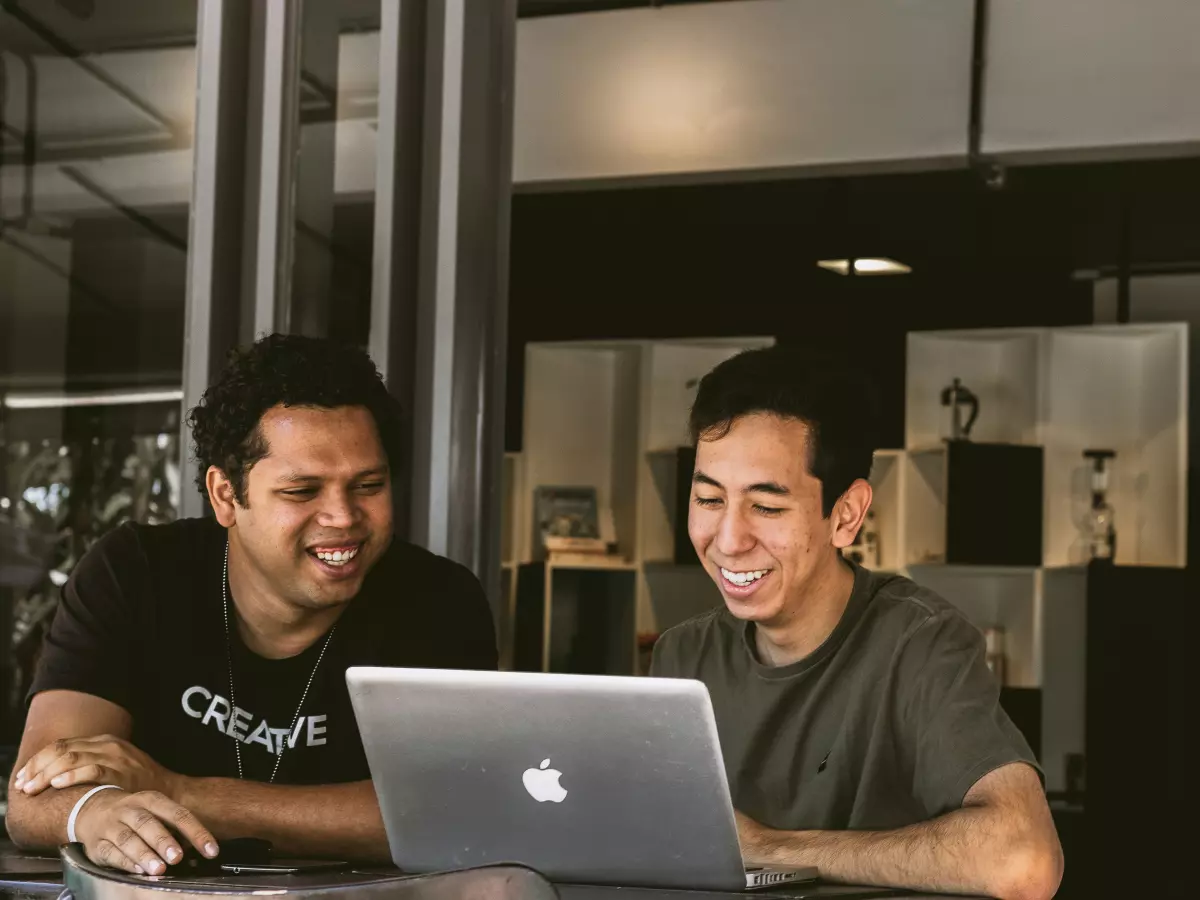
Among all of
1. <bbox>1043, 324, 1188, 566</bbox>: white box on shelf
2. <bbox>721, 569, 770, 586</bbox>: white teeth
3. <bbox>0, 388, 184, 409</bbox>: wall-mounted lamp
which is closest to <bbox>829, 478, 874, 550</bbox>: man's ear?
<bbox>721, 569, 770, 586</bbox>: white teeth

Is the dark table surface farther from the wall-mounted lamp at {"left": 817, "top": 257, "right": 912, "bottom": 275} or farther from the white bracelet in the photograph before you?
the wall-mounted lamp at {"left": 817, "top": 257, "right": 912, "bottom": 275}

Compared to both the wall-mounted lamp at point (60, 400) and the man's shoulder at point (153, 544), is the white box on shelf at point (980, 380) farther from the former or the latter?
the man's shoulder at point (153, 544)

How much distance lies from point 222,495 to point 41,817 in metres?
0.55

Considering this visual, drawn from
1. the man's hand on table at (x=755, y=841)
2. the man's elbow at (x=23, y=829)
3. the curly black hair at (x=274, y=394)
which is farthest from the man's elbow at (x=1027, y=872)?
the man's elbow at (x=23, y=829)

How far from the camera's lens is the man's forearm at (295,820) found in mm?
2002

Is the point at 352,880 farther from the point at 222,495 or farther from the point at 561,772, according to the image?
the point at 222,495

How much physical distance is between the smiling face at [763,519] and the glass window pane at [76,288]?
5.60 feet

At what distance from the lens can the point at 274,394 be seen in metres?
2.31

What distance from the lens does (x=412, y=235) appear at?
9.91 ft

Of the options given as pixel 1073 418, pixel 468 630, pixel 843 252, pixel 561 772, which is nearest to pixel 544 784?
pixel 561 772

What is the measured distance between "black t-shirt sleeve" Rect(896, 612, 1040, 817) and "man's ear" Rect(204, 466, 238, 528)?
1048mm

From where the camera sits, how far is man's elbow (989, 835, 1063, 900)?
5.53 feet

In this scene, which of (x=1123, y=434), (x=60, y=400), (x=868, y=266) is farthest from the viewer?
(x=868, y=266)

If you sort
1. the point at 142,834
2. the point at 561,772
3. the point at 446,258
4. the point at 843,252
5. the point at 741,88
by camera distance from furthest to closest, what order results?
1. the point at 843,252
2. the point at 741,88
3. the point at 446,258
4. the point at 142,834
5. the point at 561,772
